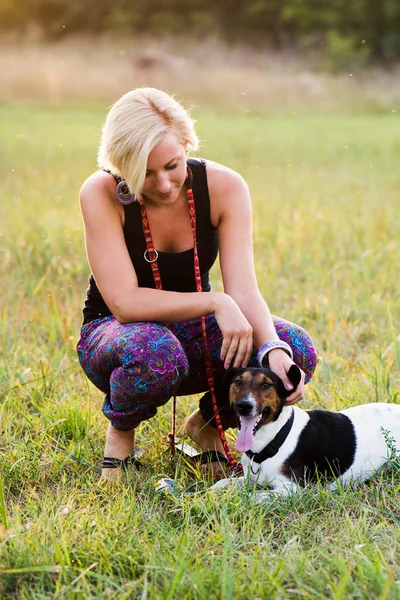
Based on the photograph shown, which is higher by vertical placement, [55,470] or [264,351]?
[264,351]

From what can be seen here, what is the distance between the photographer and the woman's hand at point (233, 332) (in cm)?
298

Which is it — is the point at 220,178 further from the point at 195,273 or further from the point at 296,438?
the point at 296,438

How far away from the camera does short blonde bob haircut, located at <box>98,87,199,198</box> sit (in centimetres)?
296

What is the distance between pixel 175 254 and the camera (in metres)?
3.29

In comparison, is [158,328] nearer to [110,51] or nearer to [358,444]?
[358,444]

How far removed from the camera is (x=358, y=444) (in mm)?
3143

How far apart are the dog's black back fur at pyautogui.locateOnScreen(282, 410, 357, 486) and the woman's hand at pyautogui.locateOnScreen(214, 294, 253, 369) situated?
0.36 m

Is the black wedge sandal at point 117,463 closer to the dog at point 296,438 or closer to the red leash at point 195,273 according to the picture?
the red leash at point 195,273

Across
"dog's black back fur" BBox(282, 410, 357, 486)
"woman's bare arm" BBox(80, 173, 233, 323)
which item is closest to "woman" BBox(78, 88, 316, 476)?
"woman's bare arm" BBox(80, 173, 233, 323)

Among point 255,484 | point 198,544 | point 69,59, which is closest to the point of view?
point 198,544

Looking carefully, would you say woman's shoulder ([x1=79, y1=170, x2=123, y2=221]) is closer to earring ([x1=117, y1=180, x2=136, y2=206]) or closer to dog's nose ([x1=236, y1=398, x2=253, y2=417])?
earring ([x1=117, y1=180, x2=136, y2=206])

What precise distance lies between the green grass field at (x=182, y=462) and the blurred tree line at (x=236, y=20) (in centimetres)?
2191

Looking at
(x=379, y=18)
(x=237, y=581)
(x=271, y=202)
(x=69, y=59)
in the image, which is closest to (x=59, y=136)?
(x=271, y=202)

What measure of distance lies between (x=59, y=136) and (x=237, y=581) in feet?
40.3
